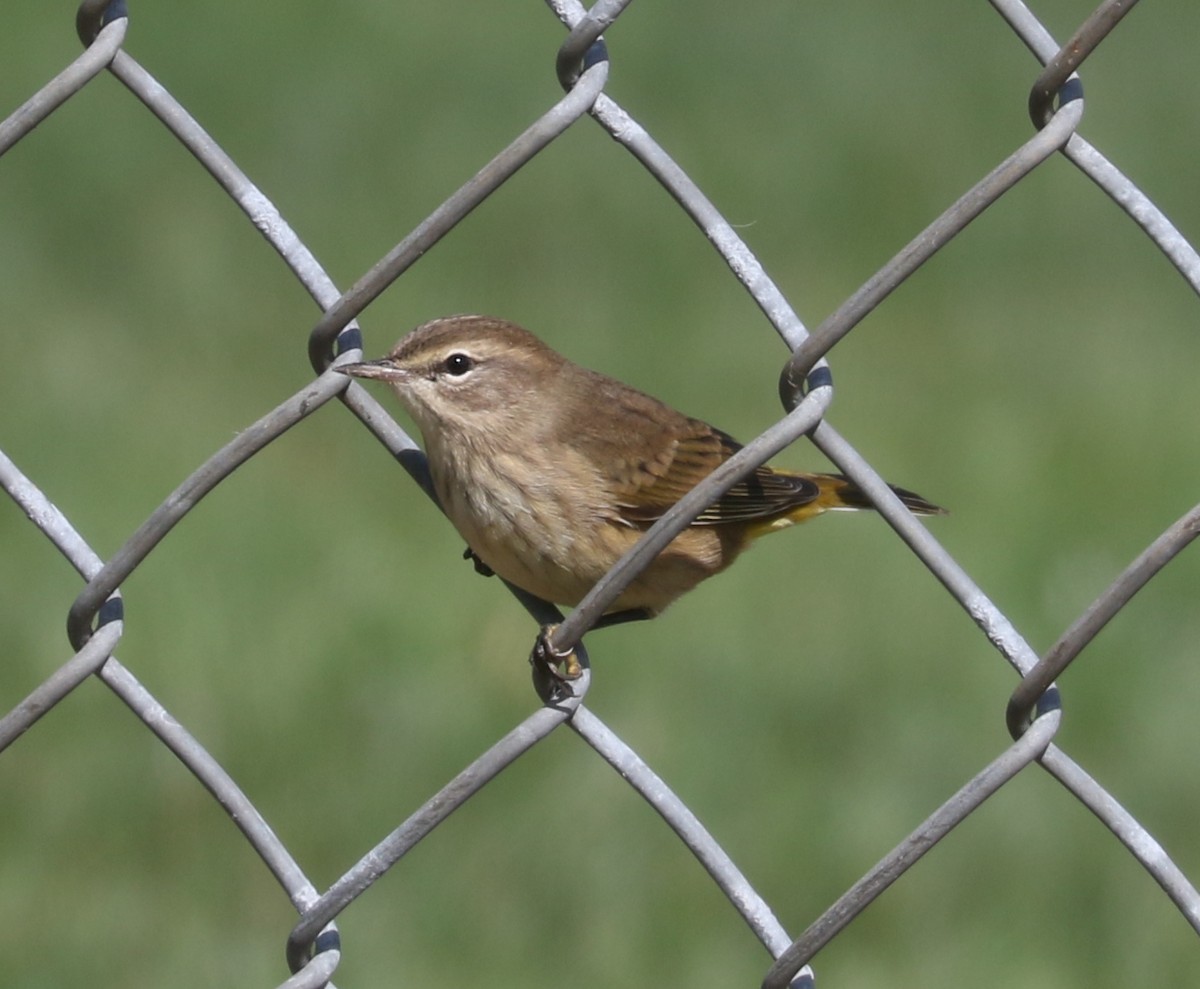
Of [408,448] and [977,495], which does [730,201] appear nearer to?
[977,495]

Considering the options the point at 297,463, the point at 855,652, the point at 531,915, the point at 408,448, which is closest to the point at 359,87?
the point at 297,463

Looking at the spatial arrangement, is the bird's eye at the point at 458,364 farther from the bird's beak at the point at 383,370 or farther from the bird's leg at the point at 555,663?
the bird's leg at the point at 555,663

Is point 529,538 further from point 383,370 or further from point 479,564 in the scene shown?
point 383,370

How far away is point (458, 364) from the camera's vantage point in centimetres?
387

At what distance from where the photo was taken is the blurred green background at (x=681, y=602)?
4.90 metres

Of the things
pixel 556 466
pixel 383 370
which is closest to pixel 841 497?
pixel 556 466

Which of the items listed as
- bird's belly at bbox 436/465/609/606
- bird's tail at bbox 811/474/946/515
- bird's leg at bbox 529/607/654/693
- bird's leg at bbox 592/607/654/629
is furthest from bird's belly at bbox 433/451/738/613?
bird's leg at bbox 529/607/654/693

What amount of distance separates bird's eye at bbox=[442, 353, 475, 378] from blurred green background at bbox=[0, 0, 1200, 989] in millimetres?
730

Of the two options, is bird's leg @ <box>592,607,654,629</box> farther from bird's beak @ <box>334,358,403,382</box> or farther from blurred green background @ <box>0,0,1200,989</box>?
blurred green background @ <box>0,0,1200,989</box>

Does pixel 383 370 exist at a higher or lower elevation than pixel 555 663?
higher

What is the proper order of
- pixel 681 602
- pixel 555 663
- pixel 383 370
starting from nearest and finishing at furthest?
pixel 555 663, pixel 383 370, pixel 681 602

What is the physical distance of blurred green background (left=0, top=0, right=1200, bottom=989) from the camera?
4.90 metres

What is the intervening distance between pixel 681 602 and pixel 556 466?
2.30m

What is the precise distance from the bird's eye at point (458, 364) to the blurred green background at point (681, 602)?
730 mm
